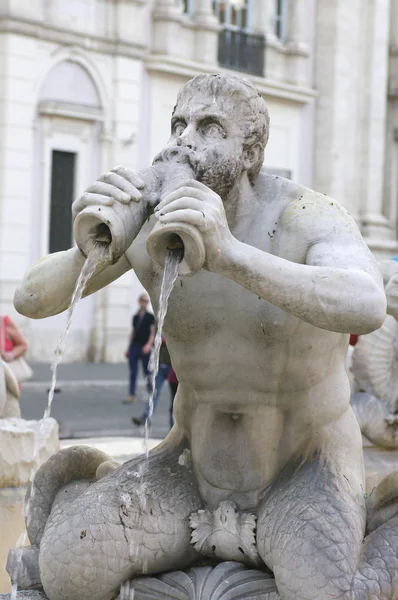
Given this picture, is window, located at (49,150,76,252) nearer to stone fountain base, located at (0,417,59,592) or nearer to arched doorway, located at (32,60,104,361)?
arched doorway, located at (32,60,104,361)

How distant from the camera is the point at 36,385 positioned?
1471cm

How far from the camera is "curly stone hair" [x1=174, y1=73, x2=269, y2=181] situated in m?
3.29

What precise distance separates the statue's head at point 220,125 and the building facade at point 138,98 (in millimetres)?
10297

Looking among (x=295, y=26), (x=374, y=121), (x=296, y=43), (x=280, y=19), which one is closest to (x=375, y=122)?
(x=374, y=121)

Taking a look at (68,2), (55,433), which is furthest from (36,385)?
(55,433)

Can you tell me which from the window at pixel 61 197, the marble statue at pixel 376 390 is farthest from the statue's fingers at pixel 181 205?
the window at pixel 61 197

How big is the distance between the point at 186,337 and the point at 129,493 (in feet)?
1.52

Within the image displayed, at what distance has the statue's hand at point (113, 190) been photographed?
10.1 feet

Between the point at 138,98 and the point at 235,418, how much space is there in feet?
53.3

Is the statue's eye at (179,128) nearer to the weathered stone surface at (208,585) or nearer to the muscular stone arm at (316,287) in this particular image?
the muscular stone arm at (316,287)

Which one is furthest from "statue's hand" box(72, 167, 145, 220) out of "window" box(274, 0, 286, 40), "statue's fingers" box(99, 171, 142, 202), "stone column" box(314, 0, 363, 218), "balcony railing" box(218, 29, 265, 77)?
"window" box(274, 0, 286, 40)

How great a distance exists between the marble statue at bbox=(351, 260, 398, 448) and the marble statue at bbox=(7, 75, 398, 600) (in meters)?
2.98

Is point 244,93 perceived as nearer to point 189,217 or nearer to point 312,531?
point 189,217

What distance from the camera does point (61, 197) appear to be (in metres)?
18.2
